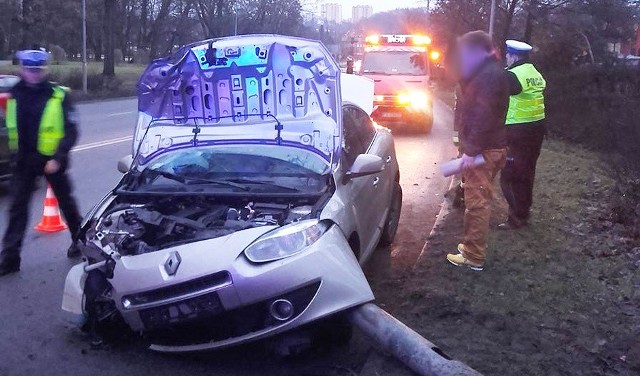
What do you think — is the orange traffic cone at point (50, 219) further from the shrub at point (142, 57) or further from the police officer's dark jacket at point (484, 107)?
the shrub at point (142, 57)

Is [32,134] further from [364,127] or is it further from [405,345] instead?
[405,345]

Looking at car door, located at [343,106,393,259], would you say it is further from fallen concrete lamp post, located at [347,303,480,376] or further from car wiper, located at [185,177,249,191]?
fallen concrete lamp post, located at [347,303,480,376]

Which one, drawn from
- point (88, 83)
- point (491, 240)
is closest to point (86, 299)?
point (491, 240)

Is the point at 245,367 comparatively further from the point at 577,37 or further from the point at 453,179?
the point at 577,37

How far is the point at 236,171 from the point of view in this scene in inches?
214

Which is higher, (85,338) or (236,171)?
(236,171)

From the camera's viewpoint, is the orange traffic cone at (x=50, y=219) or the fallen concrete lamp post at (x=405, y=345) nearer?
the fallen concrete lamp post at (x=405, y=345)

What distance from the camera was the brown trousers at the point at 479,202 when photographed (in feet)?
20.1

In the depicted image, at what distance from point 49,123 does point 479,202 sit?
12.0 ft

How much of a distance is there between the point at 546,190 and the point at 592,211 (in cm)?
149

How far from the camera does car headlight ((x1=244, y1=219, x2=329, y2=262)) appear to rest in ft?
14.0

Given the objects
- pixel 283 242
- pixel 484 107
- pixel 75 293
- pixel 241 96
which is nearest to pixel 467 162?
pixel 484 107

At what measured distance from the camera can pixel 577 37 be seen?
779 inches

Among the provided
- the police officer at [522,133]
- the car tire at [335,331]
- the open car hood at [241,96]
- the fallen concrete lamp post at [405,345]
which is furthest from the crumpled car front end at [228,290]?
the police officer at [522,133]
